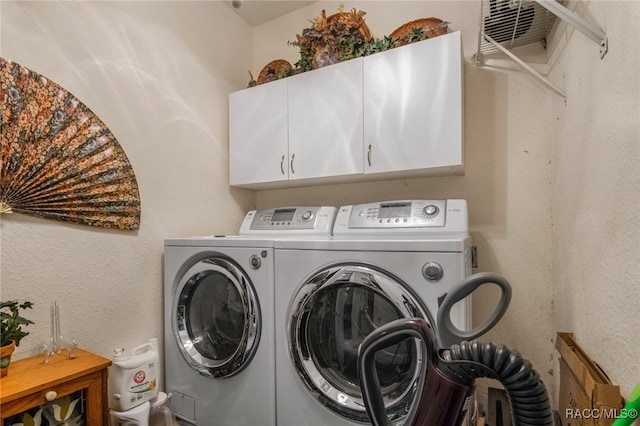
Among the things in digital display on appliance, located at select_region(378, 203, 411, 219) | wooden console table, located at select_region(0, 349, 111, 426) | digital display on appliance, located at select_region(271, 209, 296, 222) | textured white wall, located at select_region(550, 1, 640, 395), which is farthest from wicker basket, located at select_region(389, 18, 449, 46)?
wooden console table, located at select_region(0, 349, 111, 426)

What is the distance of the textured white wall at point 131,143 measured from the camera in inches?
48.6

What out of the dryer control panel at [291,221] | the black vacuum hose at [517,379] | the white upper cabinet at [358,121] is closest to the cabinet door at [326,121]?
the white upper cabinet at [358,121]

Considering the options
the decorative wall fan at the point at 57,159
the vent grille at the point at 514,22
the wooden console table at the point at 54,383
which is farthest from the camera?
the vent grille at the point at 514,22

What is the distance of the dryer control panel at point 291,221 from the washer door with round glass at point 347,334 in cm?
49

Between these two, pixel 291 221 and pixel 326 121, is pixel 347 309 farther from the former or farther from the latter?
pixel 326 121

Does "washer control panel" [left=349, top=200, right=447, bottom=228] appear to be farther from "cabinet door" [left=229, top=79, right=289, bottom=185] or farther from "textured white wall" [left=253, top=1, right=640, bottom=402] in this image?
"cabinet door" [left=229, top=79, right=289, bottom=185]

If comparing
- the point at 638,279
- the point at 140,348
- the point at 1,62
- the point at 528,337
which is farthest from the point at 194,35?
the point at 528,337

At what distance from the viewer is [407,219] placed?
149 cm

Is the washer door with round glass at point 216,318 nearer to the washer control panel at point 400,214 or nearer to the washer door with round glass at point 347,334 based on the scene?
the washer door with round glass at point 347,334

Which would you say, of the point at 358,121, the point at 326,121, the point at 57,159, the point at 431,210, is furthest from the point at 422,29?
the point at 57,159

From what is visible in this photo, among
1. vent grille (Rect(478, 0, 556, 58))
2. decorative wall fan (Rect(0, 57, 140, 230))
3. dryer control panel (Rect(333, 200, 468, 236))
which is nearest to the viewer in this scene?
decorative wall fan (Rect(0, 57, 140, 230))

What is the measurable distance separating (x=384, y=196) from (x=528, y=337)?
3.36ft

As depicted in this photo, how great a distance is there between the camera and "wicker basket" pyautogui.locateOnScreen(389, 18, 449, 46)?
1589 millimetres

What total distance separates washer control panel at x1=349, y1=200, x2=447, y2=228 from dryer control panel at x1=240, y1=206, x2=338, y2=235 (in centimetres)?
15
